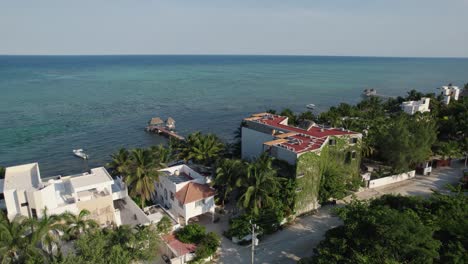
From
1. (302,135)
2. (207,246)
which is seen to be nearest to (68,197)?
(207,246)

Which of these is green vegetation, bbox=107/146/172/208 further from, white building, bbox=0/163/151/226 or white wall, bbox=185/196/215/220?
white wall, bbox=185/196/215/220

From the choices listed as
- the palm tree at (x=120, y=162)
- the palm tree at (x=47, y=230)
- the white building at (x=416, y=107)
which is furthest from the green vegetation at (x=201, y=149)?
the white building at (x=416, y=107)

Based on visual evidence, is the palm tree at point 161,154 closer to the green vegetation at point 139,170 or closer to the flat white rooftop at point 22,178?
the green vegetation at point 139,170

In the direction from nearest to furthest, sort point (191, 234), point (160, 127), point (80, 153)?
1. point (191, 234)
2. point (80, 153)
3. point (160, 127)

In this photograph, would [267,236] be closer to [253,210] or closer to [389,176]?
[253,210]

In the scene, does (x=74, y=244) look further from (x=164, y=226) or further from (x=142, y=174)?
(x=142, y=174)

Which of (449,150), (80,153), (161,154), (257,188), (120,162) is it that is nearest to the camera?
(257,188)
